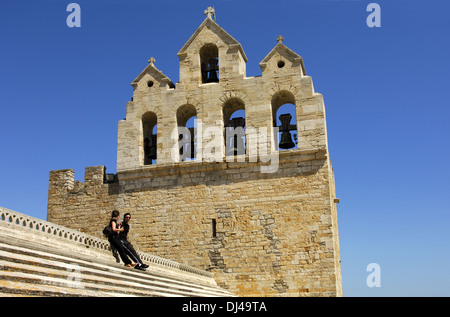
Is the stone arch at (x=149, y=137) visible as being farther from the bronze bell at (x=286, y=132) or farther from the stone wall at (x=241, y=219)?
the bronze bell at (x=286, y=132)

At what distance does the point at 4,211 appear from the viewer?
8.57m

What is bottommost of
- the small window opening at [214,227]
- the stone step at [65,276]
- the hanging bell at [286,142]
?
the stone step at [65,276]

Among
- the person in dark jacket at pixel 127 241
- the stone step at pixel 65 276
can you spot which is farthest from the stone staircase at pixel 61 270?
the person in dark jacket at pixel 127 241

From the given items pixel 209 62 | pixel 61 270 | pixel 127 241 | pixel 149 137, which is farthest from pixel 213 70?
pixel 61 270

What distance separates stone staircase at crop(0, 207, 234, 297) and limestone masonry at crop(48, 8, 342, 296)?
387cm

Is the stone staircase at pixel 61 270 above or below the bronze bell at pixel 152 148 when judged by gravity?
below

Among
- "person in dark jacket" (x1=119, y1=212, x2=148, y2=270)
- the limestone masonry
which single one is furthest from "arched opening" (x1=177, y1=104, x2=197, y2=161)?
"person in dark jacket" (x1=119, y1=212, x2=148, y2=270)

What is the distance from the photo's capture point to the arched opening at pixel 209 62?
58.9 ft

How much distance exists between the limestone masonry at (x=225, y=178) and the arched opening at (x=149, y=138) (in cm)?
4

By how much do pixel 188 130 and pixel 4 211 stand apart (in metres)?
9.79

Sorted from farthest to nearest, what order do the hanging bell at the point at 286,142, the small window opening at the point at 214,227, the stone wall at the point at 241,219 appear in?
the hanging bell at the point at 286,142
the small window opening at the point at 214,227
the stone wall at the point at 241,219

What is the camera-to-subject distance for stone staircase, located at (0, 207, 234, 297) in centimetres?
613
